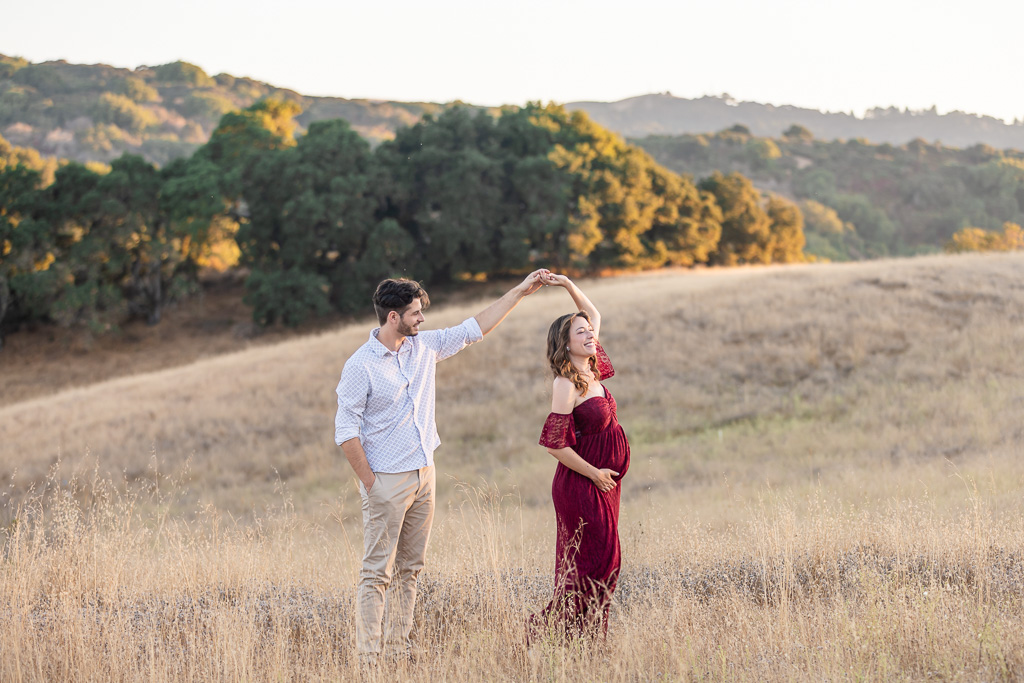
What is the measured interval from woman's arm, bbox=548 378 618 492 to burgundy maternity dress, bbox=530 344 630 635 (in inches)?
2.3

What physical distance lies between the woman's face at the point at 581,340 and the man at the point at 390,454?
2.98 feet

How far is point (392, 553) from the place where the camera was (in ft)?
14.0

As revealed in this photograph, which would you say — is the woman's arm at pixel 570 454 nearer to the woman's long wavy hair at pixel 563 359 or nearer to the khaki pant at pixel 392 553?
the woman's long wavy hair at pixel 563 359

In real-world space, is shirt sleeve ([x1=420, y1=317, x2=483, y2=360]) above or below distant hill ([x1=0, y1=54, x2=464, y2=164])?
below

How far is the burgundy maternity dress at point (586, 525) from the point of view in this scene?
4344 mm

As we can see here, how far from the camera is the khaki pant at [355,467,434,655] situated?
4238 millimetres

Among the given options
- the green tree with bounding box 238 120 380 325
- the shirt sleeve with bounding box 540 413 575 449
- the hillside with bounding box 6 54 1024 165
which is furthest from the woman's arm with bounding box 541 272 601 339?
the hillside with bounding box 6 54 1024 165

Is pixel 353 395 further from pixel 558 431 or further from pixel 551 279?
pixel 551 279

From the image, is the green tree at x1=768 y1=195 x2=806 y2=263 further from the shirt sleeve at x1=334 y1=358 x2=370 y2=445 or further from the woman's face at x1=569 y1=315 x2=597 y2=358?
the shirt sleeve at x1=334 y1=358 x2=370 y2=445

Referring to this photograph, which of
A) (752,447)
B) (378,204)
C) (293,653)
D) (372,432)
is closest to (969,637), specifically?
(372,432)

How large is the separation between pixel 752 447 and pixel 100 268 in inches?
1444

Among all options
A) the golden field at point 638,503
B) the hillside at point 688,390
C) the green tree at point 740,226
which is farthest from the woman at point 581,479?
the green tree at point 740,226

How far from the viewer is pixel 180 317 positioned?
40094mm

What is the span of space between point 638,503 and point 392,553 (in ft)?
22.0
